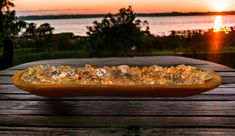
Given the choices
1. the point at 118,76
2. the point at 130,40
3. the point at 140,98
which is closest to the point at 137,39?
the point at 130,40

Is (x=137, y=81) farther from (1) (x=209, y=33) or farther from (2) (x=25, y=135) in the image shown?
(1) (x=209, y=33)

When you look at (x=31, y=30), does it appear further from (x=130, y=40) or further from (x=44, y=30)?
(x=130, y=40)

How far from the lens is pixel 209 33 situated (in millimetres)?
8609

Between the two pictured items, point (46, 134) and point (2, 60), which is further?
point (2, 60)

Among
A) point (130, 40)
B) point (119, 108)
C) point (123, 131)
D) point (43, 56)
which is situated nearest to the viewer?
point (123, 131)

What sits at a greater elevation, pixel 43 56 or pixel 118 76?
pixel 118 76

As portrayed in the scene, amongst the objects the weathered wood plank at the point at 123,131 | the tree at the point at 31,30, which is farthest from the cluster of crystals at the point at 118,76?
the tree at the point at 31,30

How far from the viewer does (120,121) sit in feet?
5.61

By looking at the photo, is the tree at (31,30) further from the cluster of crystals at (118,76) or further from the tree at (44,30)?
the cluster of crystals at (118,76)

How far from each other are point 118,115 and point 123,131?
0.76ft

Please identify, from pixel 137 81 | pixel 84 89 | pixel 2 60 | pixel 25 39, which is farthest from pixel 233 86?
pixel 25 39

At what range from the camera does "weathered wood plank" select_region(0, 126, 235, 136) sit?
1549 mm

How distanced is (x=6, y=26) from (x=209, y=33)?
3.67 meters

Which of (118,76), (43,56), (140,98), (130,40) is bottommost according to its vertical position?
(43,56)
